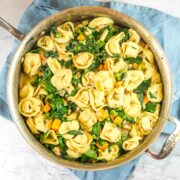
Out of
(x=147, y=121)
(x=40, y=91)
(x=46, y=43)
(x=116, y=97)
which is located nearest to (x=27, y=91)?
(x=40, y=91)

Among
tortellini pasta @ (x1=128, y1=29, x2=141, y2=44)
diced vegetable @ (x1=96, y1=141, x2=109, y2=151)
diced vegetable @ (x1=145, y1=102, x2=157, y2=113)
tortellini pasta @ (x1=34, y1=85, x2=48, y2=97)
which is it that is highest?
tortellini pasta @ (x1=128, y1=29, x2=141, y2=44)

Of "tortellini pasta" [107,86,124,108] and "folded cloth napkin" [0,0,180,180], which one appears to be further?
"folded cloth napkin" [0,0,180,180]

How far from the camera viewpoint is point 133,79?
1.27 meters

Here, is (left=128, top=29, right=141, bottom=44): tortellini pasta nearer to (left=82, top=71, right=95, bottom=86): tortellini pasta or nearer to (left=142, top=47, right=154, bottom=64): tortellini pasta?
(left=142, top=47, right=154, bottom=64): tortellini pasta

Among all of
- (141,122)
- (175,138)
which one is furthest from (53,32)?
(175,138)

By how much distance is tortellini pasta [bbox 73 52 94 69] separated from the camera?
1.26 meters

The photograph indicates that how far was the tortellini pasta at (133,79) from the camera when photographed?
127 cm

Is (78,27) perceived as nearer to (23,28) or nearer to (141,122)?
(23,28)

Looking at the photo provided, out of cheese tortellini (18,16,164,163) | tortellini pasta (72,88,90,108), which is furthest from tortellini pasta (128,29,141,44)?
tortellini pasta (72,88,90,108)

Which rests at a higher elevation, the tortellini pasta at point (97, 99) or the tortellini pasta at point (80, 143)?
the tortellini pasta at point (97, 99)

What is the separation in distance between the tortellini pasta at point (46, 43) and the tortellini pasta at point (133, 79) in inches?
9.7

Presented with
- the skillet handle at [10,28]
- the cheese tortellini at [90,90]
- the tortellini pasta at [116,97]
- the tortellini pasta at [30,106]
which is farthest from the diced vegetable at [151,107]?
the skillet handle at [10,28]

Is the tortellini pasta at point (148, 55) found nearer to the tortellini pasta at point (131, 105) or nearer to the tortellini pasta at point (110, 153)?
the tortellini pasta at point (131, 105)

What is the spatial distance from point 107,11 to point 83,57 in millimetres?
160
